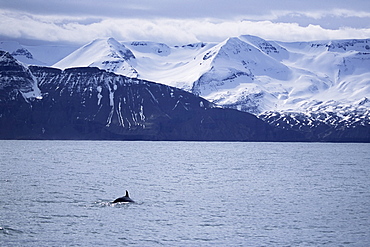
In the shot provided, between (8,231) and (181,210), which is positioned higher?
(8,231)

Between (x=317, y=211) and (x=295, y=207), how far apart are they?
4.04m

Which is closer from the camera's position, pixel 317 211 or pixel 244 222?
pixel 244 222

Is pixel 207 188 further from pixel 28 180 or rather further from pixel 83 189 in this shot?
pixel 28 180

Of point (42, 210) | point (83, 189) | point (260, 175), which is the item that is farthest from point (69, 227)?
point (260, 175)

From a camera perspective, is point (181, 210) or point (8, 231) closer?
point (8, 231)

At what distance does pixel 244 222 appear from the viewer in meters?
70.2

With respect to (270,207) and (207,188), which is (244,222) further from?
(207,188)

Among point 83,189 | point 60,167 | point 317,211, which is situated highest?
point 317,211

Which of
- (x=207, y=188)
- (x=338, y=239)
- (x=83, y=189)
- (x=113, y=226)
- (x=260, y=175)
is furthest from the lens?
(x=260, y=175)

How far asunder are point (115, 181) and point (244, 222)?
149 feet

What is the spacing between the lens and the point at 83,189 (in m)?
96.6

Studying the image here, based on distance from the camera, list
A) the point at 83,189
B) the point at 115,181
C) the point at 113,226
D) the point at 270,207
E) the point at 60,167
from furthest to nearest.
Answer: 1. the point at 60,167
2. the point at 115,181
3. the point at 83,189
4. the point at 270,207
5. the point at 113,226

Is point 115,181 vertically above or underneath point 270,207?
underneath

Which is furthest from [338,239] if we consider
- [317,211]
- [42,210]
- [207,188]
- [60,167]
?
[60,167]
